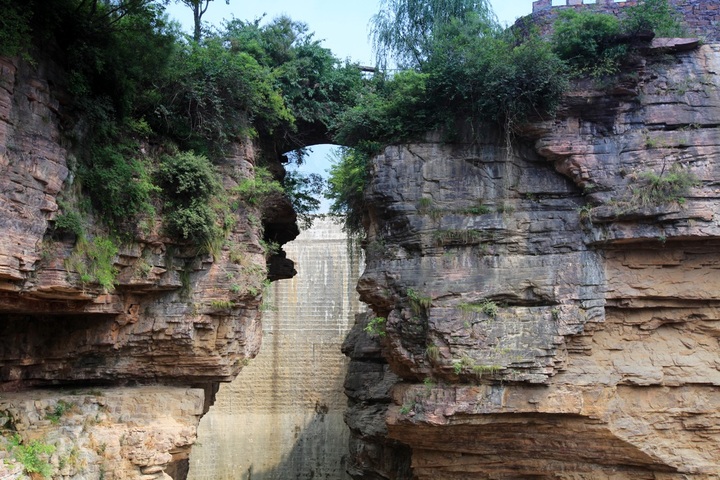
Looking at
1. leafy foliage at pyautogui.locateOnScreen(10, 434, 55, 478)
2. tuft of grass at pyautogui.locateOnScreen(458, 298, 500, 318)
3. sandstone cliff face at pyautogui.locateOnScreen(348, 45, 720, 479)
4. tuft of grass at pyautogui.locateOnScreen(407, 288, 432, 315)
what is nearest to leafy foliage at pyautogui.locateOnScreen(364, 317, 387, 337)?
sandstone cliff face at pyautogui.locateOnScreen(348, 45, 720, 479)

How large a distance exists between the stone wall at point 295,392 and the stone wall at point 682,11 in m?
9.65

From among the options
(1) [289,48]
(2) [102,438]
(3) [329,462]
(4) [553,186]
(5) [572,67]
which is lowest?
(3) [329,462]

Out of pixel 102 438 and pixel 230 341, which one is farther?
pixel 230 341

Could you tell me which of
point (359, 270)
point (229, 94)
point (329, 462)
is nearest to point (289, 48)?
point (229, 94)

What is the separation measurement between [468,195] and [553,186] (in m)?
1.58

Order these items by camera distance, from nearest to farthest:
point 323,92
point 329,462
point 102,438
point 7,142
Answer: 1. point 7,142
2. point 102,438
3. point 323,92
4. point 329,462

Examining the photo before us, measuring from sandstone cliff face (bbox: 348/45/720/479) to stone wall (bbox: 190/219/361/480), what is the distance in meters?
8.39

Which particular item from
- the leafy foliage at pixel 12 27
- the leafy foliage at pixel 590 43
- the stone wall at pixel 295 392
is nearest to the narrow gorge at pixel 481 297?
the leafy foliage at pixel 590 43

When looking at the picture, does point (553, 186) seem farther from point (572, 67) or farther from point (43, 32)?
point (43, 32)

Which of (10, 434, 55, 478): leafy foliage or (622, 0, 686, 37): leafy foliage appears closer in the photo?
(10, 434, 55, 478): leafy foliage

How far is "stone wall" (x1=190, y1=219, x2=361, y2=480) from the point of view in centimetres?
1928

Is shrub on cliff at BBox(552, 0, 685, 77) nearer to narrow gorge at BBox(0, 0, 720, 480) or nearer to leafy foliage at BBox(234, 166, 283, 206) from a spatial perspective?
narrow gorge at BBox(0, 0, 720, 480)

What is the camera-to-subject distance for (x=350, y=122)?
1212 cm

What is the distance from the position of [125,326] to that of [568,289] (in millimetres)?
7875
